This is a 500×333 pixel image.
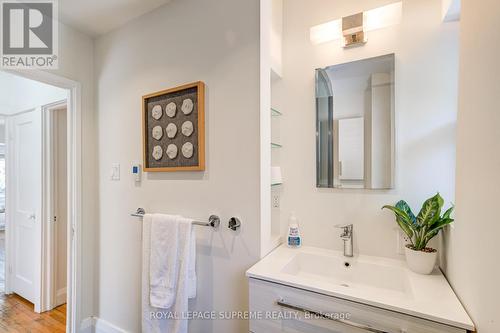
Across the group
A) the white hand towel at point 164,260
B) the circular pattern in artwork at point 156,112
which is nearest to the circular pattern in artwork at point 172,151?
the circular pattern in artwork at point 156,112

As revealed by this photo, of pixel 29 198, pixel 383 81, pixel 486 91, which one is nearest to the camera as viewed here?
pixel 486 91

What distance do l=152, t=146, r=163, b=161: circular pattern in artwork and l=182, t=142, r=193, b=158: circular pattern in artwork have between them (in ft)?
0.66

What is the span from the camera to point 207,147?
1.44 meters

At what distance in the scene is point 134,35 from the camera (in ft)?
5.79

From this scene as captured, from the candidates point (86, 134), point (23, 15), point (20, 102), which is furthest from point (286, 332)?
point (20, 102)

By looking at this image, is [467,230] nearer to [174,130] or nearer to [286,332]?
[286,332]

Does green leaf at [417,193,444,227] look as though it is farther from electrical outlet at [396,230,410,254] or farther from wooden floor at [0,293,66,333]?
wooden floor at [0,293,66,333]

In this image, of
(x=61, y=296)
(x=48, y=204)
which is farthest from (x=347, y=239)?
(x=61, y=296)

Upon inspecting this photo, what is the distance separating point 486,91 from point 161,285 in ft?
5.59

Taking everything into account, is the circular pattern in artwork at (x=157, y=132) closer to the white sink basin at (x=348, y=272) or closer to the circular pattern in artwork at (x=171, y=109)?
the circular pattern in artwork at (x=171, y=109)

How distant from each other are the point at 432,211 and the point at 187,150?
131cm

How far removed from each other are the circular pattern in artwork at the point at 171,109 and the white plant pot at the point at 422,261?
1508 millimetres

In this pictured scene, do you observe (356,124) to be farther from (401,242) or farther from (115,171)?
(115,171)

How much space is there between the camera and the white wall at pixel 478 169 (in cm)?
70
